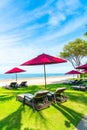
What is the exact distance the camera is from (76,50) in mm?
43219

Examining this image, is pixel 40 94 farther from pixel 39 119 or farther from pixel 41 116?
pixel 39 119

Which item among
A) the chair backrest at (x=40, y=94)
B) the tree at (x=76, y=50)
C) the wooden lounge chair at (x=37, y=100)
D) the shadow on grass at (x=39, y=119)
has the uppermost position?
the tree at (x=76, y=50)

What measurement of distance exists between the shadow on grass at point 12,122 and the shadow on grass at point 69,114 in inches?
85.6

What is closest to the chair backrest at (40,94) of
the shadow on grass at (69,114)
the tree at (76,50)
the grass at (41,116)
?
the grass at (41,116)

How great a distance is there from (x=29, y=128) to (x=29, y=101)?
2.49 m

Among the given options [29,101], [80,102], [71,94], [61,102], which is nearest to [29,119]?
[29,101]

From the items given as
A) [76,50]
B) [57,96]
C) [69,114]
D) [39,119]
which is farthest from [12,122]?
[76,50]

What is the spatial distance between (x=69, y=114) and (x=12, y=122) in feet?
9.99

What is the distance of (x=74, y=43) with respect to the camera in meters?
43.3

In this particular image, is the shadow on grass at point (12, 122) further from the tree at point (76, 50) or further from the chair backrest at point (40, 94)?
the tree at point (76, 50)

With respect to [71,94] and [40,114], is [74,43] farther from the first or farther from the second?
[40,114]

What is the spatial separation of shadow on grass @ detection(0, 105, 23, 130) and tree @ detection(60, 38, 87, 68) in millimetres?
35469

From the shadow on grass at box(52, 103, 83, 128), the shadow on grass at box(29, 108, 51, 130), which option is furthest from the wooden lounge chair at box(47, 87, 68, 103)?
the shadow on grass at box(29, 108, 51, 130)

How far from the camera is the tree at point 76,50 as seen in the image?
139ft
